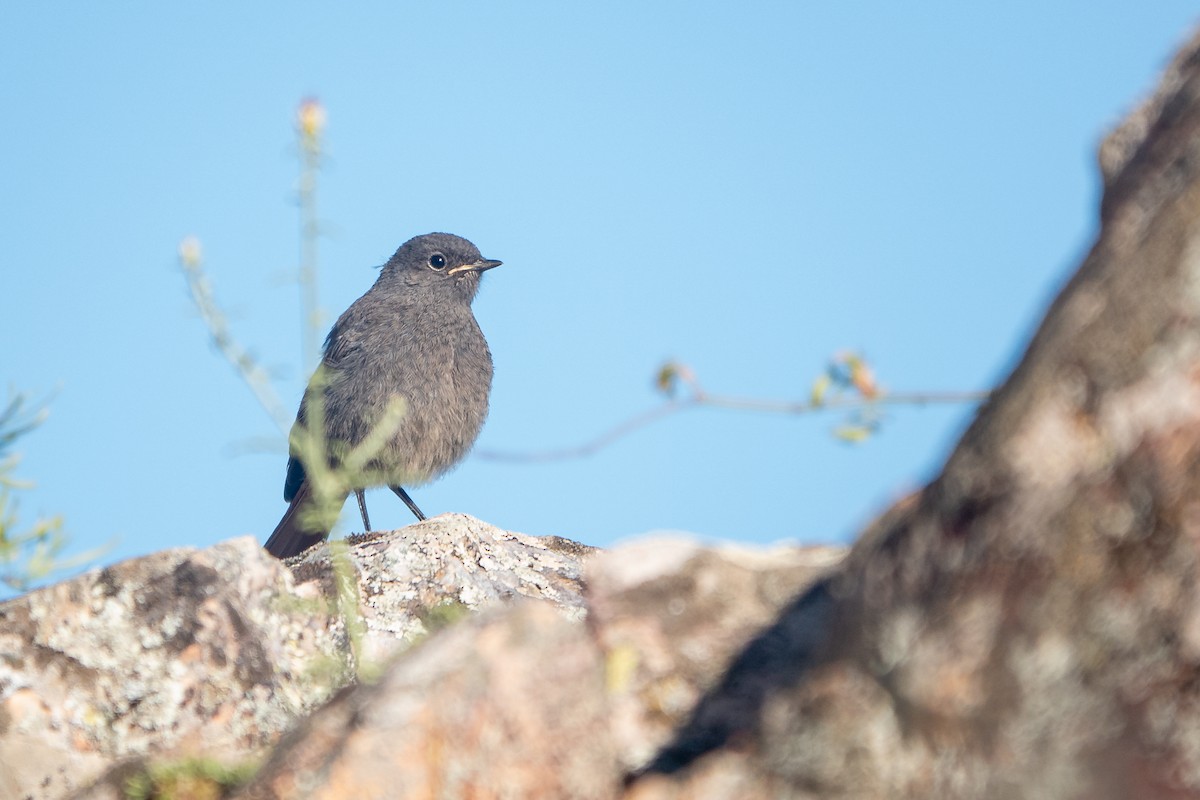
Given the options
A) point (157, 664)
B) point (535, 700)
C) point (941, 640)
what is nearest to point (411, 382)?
point (157, 664)

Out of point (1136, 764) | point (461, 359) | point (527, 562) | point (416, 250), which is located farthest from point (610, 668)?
point (416, 250)

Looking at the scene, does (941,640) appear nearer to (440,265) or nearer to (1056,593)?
(1056,593)

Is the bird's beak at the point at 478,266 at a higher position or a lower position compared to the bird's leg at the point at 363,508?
higher

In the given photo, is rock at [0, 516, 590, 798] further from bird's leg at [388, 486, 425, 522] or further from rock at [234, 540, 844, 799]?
bird's leg at [388, 486, 425, 522]

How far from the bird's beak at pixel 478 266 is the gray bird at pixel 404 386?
172 millimetres

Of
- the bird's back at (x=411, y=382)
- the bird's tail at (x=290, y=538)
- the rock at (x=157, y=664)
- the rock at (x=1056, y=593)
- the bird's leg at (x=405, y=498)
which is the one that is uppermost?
the bird's back at (x=411, y=382)

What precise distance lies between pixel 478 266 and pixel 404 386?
1.61 meters

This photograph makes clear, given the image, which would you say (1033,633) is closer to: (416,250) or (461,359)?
(461,359)

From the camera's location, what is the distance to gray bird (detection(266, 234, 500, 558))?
925 cm

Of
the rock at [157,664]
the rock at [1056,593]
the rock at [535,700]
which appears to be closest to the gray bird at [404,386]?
the rock at [157,664]

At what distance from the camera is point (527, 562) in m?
5.21

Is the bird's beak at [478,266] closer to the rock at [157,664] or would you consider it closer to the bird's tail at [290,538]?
the bird's tail at [290,538]

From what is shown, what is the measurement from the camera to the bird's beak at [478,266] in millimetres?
10398

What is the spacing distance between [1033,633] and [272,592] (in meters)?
2.54
